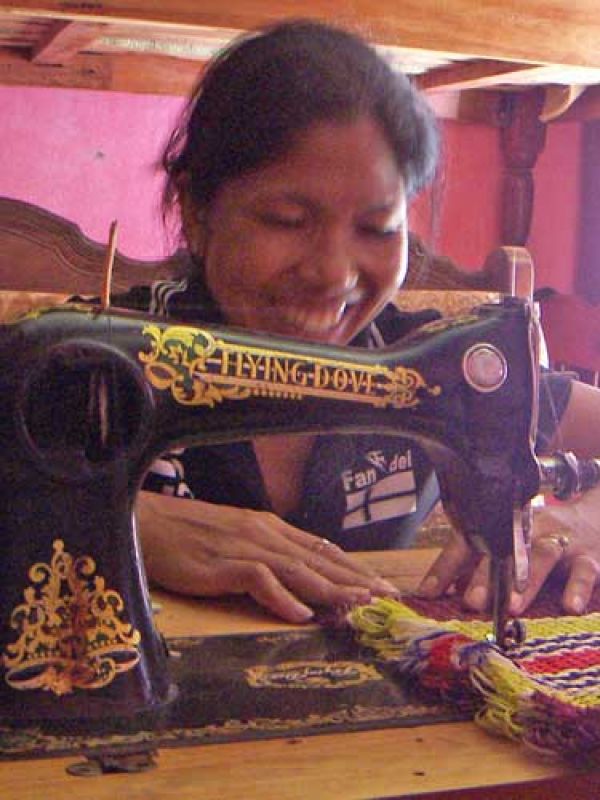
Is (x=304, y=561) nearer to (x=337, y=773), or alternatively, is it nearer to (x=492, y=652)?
(x=492, y=652)

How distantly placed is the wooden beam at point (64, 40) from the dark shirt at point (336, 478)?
103cm

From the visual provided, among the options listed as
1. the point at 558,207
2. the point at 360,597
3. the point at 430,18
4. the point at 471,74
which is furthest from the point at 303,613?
the point at 558,207

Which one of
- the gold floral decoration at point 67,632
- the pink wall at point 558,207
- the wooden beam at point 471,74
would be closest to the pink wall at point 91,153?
the pink wall at point 558,207

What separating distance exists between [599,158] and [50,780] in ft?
10.8

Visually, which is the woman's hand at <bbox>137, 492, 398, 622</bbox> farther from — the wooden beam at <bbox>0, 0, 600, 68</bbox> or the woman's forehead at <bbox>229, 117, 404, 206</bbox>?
the wooden beam at <bbox>0, 0, 600, 68</bbox>

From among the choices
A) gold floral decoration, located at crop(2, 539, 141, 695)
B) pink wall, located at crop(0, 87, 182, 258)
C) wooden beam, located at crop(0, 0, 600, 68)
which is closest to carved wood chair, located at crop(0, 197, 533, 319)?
wooden beam, located at crop(0, 0, 600, 68)

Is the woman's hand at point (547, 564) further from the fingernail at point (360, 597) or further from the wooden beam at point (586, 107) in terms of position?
the wooden beam at point (586, 107)

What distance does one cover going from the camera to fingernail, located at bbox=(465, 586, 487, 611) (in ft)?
3.22

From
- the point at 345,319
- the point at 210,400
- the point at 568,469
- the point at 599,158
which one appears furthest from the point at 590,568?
the point at 599,158

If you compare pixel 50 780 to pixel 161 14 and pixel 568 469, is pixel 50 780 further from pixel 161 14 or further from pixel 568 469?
pixel 161 14

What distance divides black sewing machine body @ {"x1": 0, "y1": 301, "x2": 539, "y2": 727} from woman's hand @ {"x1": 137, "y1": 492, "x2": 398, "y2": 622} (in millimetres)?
179

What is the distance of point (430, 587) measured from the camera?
102 centimetres

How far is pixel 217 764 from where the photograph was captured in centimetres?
68

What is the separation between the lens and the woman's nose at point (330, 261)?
1056mm
